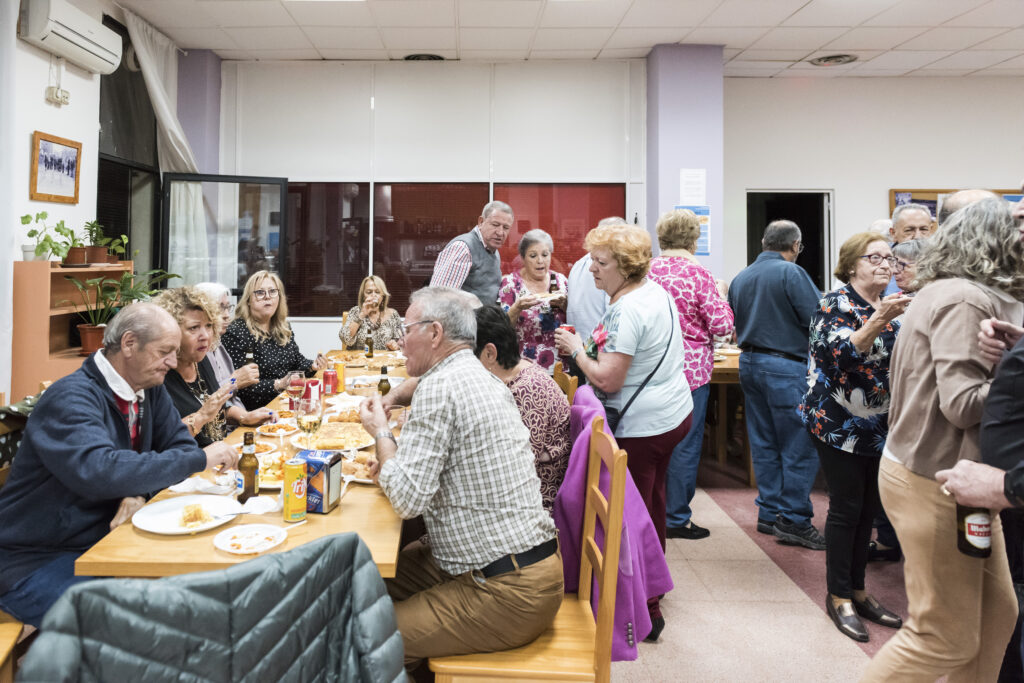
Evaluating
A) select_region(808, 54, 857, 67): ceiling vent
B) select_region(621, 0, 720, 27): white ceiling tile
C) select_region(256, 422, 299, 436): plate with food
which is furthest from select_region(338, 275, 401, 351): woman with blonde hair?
select_region(808, 54, 857, 67): ceiling vent

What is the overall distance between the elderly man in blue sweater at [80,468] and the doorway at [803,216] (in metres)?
6.29

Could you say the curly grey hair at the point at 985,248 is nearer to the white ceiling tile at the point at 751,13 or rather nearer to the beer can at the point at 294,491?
the beer can at the point at 294,491

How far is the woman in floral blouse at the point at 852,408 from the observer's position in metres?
2.50

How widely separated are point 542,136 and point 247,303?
3798mm

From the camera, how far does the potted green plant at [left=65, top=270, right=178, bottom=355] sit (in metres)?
4.28

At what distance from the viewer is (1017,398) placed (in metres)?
1.40

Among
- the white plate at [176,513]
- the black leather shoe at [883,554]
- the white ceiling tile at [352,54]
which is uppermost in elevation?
the white ceiling tile at [352,54]

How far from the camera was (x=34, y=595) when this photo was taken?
5.47 ft

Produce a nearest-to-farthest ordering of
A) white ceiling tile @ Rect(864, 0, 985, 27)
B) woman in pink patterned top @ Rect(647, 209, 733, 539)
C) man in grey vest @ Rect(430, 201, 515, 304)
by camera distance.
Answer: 1. woman in pink patterned top @ Rect(647, 209, 733, 539)
2. man in grey vest @ Rect(430, 201, 515, 304)
3. white ceiling tile @ Rect(864, 0, 985, 27)

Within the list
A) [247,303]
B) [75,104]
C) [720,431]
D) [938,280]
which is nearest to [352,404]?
[247,303]

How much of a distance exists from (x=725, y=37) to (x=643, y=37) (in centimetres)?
68

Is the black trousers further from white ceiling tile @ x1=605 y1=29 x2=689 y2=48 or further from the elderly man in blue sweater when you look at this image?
white ceiling tile @ x1=605 y1=29 x2=689 y2=48

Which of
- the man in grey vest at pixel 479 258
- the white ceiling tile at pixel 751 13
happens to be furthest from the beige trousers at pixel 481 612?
the white ceiling tile at pixel 751 13

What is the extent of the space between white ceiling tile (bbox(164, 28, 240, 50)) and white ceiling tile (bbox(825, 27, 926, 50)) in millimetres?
5213
